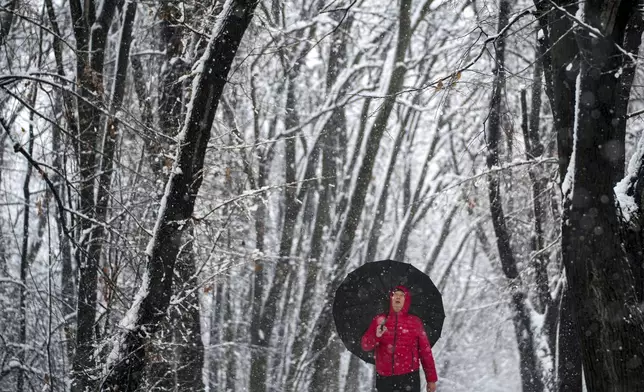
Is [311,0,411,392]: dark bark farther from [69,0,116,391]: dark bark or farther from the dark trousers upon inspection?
the dark trousers

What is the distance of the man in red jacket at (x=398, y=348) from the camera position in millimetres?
6676

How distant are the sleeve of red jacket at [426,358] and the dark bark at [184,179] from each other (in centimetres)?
232

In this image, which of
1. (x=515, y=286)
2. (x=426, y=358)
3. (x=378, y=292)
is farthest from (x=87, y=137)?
(x=515, y=286)

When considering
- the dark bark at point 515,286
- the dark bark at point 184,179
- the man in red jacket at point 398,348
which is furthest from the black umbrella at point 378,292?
the dark bark at point 515,286

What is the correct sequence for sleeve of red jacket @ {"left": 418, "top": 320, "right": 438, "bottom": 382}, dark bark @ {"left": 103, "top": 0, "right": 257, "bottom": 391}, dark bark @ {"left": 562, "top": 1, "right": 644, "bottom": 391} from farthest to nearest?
sleeve of red jacket @ {"left": 418, "top": 320, "right": 438, "bottom": 382} → dark bark @ {"left": 103, "top": 0, "right": 257, "bottom": 391} → dark bark @ {"left": 562, "top": 1, "right": 644, "bottom": 391}

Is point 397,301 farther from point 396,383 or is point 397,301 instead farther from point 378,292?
point 396,383

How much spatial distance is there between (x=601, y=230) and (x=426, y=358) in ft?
7.92

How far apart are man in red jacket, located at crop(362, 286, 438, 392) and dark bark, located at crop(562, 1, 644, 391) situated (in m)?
2.01

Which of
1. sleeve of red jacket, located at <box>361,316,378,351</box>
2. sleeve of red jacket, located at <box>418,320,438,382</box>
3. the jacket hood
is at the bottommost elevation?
sleeve of red jacket, located at <box>418,320,438,382</box>

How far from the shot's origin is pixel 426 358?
6.72 m

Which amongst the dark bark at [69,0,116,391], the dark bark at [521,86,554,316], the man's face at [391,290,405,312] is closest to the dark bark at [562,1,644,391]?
the man's face at [391,290,405,312]

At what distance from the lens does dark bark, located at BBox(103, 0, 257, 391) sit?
20.4ft

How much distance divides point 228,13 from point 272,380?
39.0 feet

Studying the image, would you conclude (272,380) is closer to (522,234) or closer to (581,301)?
(522,234)
